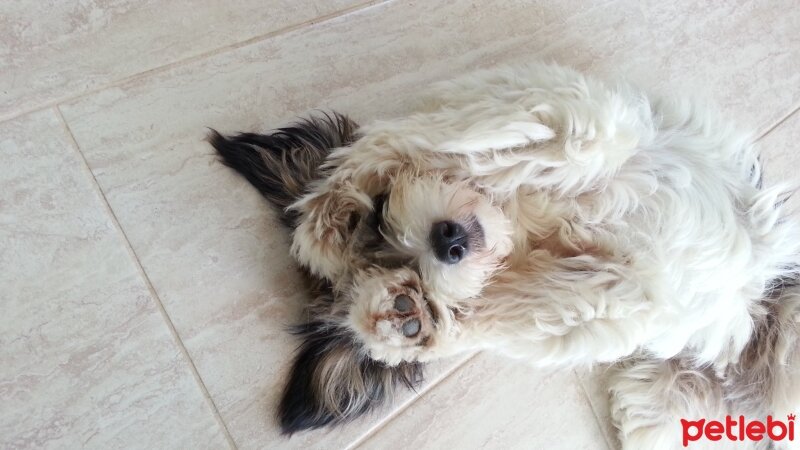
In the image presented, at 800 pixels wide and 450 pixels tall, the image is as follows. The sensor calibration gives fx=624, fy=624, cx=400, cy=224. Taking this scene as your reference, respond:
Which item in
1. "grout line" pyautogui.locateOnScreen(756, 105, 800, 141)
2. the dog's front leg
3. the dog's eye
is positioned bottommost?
the dog's front leg

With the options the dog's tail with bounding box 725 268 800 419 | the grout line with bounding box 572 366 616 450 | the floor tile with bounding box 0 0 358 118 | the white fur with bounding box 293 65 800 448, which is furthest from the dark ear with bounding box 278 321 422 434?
the dog's tail with bounding box 725 268 800 419

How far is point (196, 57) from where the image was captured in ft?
4.51

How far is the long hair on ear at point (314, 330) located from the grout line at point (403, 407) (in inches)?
5.3

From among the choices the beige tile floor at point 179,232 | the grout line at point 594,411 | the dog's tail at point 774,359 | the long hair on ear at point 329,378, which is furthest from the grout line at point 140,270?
the dog's tail at point 774,359

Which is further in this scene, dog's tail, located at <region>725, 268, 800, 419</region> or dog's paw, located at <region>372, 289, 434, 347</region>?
dog's tail, located at <region>725, 268, 800, 419</region>

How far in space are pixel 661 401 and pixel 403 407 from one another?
24.1 inches

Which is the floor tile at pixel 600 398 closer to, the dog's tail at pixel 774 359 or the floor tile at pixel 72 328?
the dog's tail at pixel 774 359

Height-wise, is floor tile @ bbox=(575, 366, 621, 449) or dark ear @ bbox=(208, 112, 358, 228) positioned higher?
dark ear @ bbox=(208, 112, 358, 228)

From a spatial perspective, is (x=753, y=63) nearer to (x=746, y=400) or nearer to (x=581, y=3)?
(x=581, y=3)

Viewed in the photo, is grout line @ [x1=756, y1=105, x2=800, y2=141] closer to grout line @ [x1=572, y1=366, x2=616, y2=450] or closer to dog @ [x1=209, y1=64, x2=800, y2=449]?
dog @ [x1=209, y1=64, x2=800, y2=449]

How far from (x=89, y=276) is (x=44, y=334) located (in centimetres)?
13

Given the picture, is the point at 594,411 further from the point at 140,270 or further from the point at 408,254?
the point at 140,270

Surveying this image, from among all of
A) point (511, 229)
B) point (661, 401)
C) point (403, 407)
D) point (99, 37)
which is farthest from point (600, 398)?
point (99, 37)

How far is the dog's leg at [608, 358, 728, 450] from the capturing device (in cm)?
145
